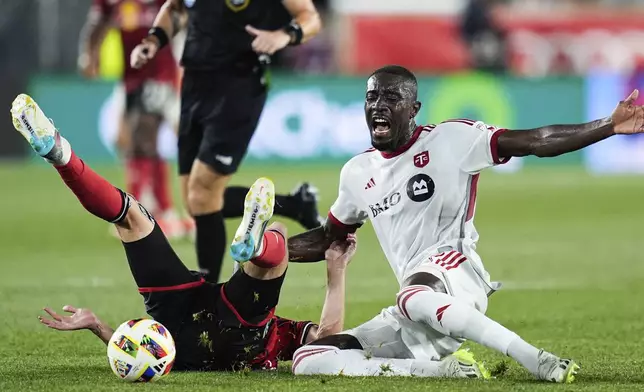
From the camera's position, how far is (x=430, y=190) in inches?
237

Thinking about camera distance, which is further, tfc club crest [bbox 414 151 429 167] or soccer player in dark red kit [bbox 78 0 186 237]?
soccer player in dark red kit [bbox 78 0 186 237]

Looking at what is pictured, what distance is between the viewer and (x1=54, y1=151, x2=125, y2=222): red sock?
5754 millimetres

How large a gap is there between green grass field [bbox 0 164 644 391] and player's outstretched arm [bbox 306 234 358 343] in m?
0.39

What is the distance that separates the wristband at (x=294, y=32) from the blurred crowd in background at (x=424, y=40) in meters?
13.3

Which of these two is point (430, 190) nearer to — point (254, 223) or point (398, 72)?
point (398, 72)

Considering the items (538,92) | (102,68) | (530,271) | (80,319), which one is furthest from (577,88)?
(80,319)

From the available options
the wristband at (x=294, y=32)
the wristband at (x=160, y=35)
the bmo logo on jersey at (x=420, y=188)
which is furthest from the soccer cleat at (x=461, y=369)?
the wristband at (x=160, y=35)

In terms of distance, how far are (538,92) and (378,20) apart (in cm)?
495

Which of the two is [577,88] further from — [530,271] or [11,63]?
[530,271]

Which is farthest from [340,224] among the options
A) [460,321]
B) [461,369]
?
[460,321]

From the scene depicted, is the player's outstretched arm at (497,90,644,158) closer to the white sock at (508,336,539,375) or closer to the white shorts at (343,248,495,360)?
the white shorts at (343,248,495,360)

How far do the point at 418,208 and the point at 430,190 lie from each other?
10 cm

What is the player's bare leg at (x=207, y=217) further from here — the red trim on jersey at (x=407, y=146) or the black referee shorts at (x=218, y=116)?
the red trim on jersey at (x=407, y=146)

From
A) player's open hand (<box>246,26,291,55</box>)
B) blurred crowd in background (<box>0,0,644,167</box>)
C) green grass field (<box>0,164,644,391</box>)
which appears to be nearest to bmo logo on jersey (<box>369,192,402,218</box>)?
green grass field (<box>0,164,644,391</box>)
